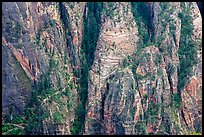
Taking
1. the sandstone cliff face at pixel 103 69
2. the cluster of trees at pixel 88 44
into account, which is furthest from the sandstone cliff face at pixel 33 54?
the cluster of trees at pixel 88 44

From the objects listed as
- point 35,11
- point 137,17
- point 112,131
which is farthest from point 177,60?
point 35,11

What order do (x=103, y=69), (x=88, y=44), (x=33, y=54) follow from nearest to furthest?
1. (x=33, y=54)
2. (x=103, y=69)
3. (x=88, y=44)

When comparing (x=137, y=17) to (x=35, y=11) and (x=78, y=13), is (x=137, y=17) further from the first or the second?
(x=35, y=11)

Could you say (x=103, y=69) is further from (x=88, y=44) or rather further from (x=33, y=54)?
(x=33, y=54)

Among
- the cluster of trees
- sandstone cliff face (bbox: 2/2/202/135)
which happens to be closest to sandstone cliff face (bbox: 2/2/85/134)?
sandstone cliff face (bbox: 2/2/202/135)

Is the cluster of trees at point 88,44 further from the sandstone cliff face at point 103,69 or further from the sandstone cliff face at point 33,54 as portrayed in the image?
the sandstone cliff face at point 33,54

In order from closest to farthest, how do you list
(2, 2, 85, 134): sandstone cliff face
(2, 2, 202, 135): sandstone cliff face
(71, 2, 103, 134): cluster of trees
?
(2, 2, 85, 134): sandstone cliff face < (2, 2, 202, 135): sandstone cliff face < (71, 2, 103, 134): cluster of trees

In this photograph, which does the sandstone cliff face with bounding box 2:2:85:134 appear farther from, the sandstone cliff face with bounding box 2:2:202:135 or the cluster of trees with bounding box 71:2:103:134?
the cluster of trees with bounding box 71:2:103:134

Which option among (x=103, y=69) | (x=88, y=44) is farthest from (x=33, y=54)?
(x=103, y=69)
